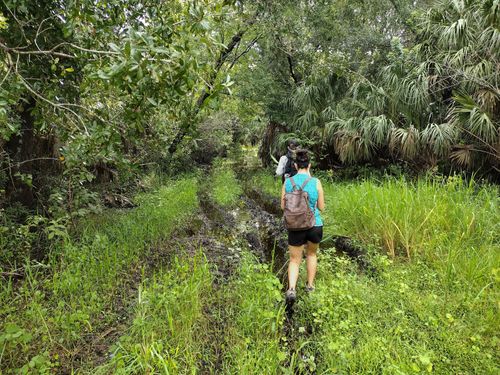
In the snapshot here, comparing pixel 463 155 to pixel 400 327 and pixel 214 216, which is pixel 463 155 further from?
pixel 214 216

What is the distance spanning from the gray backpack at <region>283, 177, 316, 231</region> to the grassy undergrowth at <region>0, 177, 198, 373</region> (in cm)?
230

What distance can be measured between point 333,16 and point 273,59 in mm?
2845

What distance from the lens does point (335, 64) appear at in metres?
8.93

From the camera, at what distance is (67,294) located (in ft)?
11.4

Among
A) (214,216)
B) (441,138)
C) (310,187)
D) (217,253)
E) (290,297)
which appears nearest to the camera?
(290,297)

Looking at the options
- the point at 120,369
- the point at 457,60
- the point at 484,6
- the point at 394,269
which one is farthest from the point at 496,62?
Answer: the point at 120,369

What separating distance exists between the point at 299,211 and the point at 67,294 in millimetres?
2861

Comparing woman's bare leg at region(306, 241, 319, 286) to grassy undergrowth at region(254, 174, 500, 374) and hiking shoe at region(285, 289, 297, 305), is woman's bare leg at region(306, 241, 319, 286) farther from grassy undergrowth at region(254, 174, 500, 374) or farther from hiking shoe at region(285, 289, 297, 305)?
hiking shoe at region(285, 289, 297, 305)

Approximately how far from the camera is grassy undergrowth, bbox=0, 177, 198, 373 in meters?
2.56

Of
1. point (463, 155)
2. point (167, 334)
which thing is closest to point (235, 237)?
point (167, 334)

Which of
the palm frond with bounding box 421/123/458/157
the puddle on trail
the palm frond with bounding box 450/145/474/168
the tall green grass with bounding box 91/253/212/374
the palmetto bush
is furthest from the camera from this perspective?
the palm frond with bounding box 421/123/458/157

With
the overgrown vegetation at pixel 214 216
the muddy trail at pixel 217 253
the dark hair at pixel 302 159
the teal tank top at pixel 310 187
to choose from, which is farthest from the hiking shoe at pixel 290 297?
the dark hair at pixel 302 159

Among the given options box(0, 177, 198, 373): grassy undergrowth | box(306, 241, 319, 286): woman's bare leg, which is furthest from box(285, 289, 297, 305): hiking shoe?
box(0, 177, 198, 373): grassy undergrowth

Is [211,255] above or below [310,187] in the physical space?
below
